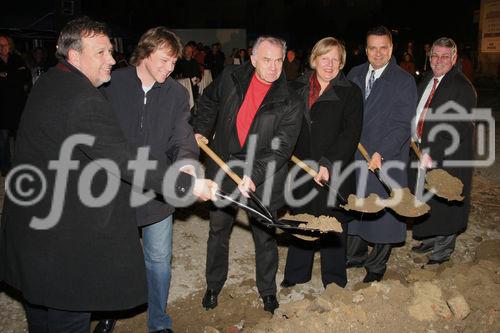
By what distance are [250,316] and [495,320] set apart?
1757 millimetres

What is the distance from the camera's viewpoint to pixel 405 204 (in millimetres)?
3711

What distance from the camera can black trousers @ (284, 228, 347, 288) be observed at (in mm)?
3795

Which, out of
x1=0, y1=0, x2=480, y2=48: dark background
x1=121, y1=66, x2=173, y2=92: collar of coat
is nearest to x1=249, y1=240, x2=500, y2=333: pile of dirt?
x1=121, y1=66, x2=173, y2=92: collar of coat

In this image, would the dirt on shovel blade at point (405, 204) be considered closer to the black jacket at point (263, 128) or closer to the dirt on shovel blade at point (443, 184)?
the dirt on shovel blade at point (443, 184)

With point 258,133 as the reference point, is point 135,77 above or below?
above

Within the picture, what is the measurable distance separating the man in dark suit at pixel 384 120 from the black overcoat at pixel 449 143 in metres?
0.35

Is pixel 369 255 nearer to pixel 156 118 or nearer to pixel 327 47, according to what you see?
pixel 327 47

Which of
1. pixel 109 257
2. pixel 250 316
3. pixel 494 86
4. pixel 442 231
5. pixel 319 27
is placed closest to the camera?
pixel 109 257

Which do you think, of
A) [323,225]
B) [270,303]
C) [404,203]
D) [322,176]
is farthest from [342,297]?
[404,203]

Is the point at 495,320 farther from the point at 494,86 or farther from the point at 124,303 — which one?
the point at 494,86

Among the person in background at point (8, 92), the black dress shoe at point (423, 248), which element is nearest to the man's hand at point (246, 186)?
the black dress shoe at point (423, 248)

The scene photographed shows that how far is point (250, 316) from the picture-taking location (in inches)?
139

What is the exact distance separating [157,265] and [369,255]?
2.20 meters

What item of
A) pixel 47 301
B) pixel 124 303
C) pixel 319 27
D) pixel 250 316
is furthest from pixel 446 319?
pixel 319 27
